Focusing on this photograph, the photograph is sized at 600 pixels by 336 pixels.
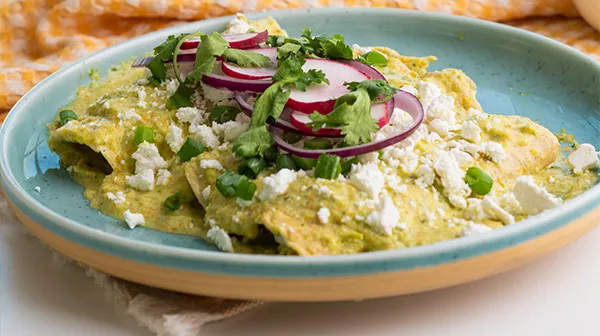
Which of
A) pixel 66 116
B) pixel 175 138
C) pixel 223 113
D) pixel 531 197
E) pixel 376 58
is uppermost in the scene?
pixel 531 197

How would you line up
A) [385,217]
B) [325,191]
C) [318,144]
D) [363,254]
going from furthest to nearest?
[318,144], [325,191], [385,217], [363,254]

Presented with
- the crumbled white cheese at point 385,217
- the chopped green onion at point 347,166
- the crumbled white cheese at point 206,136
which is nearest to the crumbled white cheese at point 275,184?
the chopped green onion at point 347,166

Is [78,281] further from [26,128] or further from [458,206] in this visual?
[458,206]

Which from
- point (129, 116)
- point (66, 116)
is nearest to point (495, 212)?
point (129, 116)

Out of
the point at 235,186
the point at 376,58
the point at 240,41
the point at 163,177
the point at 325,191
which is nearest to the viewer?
the point at 325,191

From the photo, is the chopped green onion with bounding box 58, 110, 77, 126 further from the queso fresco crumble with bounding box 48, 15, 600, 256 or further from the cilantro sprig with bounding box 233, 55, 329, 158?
the cilantro sprig with bounding box 233, 55, 329, 158

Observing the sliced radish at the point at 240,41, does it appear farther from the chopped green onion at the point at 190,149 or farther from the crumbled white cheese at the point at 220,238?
the crumbled white cheese at the point at 220,238

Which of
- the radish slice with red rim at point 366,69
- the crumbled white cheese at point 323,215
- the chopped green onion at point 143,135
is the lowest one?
the chopped green onion at point 143,135

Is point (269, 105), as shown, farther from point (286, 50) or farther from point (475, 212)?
point (475, 212)
